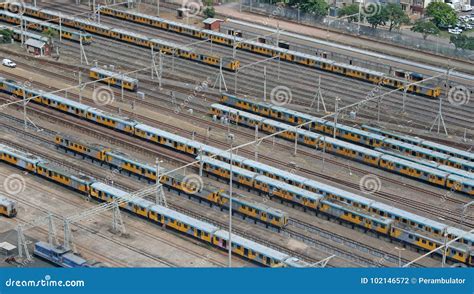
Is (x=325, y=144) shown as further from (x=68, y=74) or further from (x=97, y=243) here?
(x=68, y=74)

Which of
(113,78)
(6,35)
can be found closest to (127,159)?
(113,78)

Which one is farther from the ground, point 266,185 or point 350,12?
point 350,12

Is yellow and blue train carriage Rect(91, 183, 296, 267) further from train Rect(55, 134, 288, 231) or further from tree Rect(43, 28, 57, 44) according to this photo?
tree Rect(43, 28, 57, 44)

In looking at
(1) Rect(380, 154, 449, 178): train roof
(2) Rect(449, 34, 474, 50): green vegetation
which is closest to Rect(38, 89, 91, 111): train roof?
(1) Rect(380, 154, 449, 178): train roof

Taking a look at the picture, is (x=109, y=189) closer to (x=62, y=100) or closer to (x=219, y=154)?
(x=219, y=154)

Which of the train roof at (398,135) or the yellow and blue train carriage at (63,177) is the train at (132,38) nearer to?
the train roof at (398,135)
